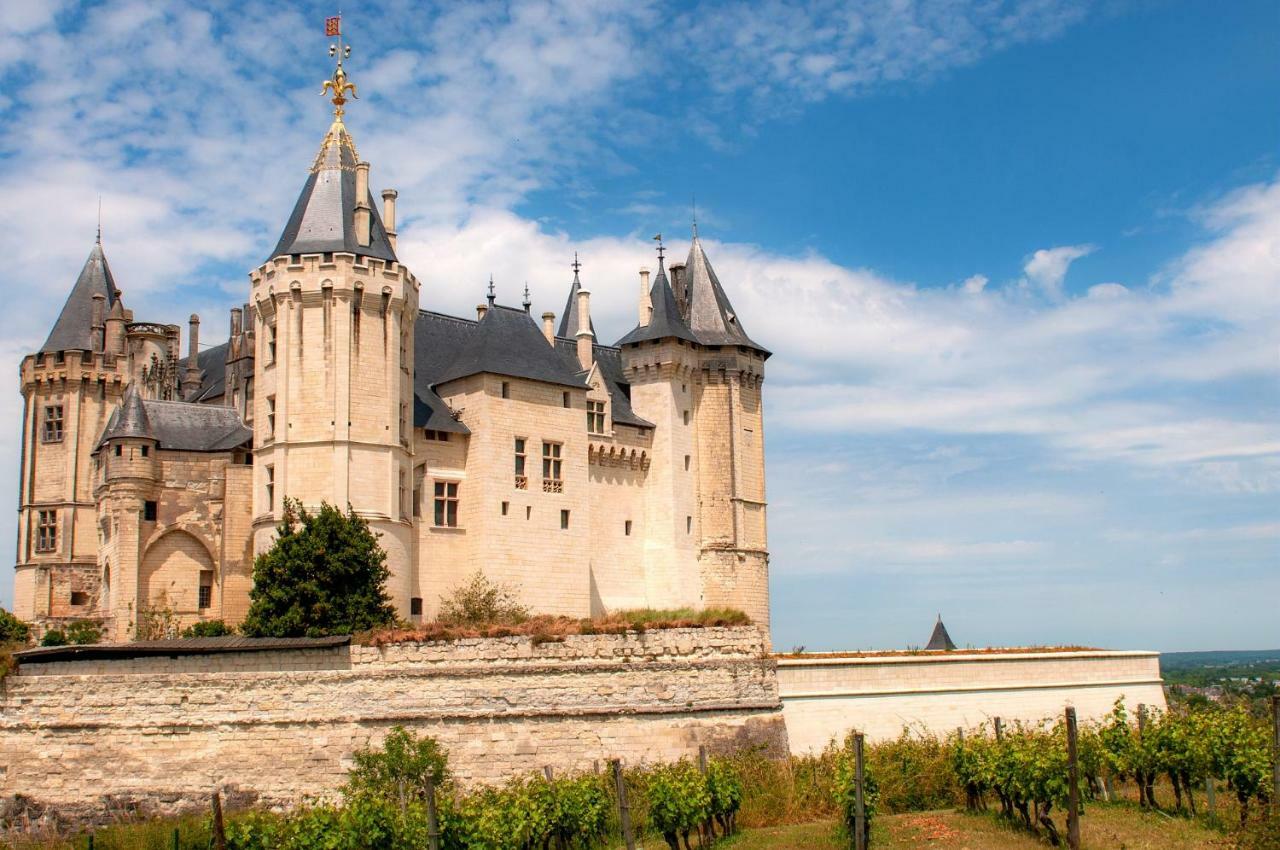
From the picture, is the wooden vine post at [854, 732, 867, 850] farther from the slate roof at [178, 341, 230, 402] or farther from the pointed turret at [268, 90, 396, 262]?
the slate roof at [178, 341, 230, 402]

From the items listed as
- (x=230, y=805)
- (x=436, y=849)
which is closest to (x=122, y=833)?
(x=230, y=805)

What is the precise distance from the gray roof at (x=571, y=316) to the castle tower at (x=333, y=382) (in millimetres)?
13669

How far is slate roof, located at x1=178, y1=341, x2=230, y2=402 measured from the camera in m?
43.3

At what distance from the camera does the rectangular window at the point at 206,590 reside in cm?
3703

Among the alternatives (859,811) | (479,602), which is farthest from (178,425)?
(859,811)

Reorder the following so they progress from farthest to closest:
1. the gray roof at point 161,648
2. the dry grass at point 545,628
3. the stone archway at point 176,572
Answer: the stone archway at point 176,572 → the dry grass at point 545,628 → the gray roof at point 161,648

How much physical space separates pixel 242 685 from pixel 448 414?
16.4 metres

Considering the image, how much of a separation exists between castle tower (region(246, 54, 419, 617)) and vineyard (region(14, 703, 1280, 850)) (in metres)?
11.7

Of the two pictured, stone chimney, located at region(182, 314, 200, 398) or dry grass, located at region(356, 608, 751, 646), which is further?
stone chimney, located at region(182, 314, 200, 398)

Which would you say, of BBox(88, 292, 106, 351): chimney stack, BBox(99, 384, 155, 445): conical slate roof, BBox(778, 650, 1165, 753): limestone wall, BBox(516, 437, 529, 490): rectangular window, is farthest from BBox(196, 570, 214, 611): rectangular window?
BBox(778, 650, 1165, 753): limestone wall

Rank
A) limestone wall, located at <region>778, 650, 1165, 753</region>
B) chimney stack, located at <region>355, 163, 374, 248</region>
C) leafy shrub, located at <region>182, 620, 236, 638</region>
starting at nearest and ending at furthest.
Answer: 1. limestone wall, located at <region>778, 650, 1165, 753</region>
2. leafy shrub, located at <region>182, 620, 236, 638</region>
3. chimney stack, located at <region>355, 163, 374, 248</region>

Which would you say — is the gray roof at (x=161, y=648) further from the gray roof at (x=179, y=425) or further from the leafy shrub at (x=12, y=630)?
the gray roof at (x=179, y=425)

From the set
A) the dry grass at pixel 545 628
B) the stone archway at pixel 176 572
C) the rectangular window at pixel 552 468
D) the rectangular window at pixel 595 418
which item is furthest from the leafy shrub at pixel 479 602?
the dry grass at pixel 545 628

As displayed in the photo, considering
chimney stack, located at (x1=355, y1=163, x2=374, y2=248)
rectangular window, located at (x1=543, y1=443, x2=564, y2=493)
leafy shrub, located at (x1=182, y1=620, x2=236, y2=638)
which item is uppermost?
chimney stack, located at (x1=355, y1=163, x2=374, y2=248)
